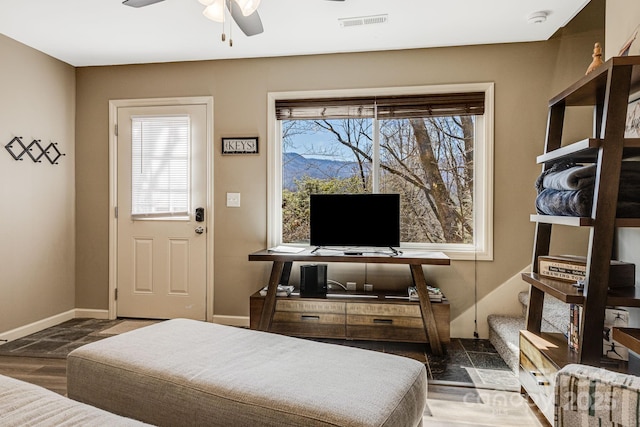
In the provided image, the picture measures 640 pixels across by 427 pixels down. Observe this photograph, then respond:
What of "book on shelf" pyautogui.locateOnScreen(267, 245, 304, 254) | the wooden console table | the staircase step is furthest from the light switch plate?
the staircase step

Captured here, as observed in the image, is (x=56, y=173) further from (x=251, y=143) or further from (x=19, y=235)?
(x=251, y=143)

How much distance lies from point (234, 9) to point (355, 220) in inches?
72.7

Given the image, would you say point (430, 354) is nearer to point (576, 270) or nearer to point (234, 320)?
point (576, 270)

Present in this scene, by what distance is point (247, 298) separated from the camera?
12.5 feet

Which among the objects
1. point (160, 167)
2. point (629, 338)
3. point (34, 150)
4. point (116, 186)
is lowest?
point (629, 338)

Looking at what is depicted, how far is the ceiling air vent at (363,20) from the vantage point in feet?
9.78

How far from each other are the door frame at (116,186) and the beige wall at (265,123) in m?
0.06

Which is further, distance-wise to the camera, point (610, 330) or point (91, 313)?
point (91, 313)

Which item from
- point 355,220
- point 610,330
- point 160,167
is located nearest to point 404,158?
point 355,220

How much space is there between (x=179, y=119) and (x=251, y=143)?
783 mm

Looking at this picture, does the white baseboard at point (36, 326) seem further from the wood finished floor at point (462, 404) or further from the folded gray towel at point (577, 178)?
Result: the folded gray towel at point (577, 178)

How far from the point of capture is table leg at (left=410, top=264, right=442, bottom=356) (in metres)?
3.02

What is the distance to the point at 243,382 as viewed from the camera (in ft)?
4.72

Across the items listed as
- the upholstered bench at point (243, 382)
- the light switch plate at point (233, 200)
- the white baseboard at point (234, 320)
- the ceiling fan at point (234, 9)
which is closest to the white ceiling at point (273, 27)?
the ceiling fan at point (234, 9)
